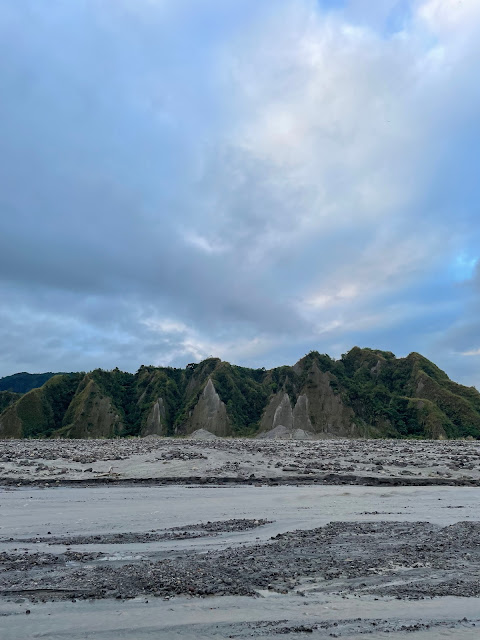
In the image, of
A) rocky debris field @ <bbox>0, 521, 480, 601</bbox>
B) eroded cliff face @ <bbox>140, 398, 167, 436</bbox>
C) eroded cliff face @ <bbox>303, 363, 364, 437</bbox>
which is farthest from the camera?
eroded cliff face @ <bbox>140, 398, 167, 436</bbox>

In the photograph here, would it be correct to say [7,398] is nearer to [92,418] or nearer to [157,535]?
[92,418]

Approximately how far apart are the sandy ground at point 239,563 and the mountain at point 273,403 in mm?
47461

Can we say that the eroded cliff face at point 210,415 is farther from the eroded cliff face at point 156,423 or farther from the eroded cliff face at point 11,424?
the eroded cliff face at point 11,424

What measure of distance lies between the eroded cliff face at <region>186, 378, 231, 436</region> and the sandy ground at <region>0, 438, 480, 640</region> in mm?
49536

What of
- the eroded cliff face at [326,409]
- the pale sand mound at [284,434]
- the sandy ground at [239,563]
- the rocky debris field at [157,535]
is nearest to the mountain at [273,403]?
the eroded cliff face at [326,409]

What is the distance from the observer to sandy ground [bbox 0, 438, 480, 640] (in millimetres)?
4965

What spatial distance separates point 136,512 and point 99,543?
315cm

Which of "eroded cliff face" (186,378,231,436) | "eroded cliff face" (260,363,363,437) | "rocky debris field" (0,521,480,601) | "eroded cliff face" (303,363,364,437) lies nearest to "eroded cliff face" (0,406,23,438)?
"eroded cliff face" (186,378,231,436)

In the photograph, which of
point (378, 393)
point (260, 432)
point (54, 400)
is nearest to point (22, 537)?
point (260, 432)

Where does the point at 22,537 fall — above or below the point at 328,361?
below

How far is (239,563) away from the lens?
6992mm

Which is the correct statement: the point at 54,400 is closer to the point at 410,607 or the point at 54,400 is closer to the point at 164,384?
the point at 164,384

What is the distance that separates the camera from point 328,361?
2776 inches

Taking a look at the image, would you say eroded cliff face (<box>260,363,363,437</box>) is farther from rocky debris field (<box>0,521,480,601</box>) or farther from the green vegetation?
rocky debris field (<box>0,521,480,601</box>)
